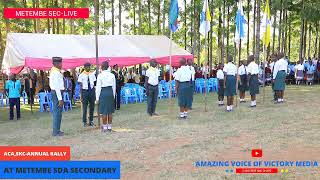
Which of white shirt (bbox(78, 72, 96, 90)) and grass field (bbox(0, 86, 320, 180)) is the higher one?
white shirt (bbox(78, 72, 96, 90))

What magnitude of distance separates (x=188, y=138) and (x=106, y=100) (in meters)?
2.32

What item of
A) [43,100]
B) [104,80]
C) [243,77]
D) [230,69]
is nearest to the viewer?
[104,80]

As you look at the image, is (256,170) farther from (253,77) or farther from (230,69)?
(253,77)

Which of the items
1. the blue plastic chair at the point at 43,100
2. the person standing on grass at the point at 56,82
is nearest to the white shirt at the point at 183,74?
the person standing on grass at the point at 56,82

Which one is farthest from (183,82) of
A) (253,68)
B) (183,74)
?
(253,68)

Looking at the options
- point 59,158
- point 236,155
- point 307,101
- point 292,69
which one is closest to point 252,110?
point 307,101

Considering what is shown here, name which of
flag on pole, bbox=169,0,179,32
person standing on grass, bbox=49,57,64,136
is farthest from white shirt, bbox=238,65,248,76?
person standing on grass, bbox=49,57,64,136

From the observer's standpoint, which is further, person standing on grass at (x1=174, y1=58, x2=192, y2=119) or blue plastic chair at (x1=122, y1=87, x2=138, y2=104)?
blue plastic chair at (x1=122, y1=87, x2=138, y2=104)

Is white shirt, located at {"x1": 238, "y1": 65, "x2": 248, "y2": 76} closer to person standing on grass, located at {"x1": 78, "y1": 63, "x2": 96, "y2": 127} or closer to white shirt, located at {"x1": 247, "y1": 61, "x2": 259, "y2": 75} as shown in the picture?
white shirt, located at {"x1": 247, "y1": 61, "x2": 259, "y2": 75}

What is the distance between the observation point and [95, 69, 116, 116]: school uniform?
34.4ft

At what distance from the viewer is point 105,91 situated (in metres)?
10.6

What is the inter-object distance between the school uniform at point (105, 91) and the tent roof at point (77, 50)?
23.8 ft

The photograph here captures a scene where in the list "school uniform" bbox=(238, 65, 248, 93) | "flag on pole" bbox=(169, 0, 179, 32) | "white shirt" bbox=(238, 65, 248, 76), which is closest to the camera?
"flag on pole" bbox=(169, 0, 179, 32)

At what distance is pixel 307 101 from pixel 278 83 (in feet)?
5.62
